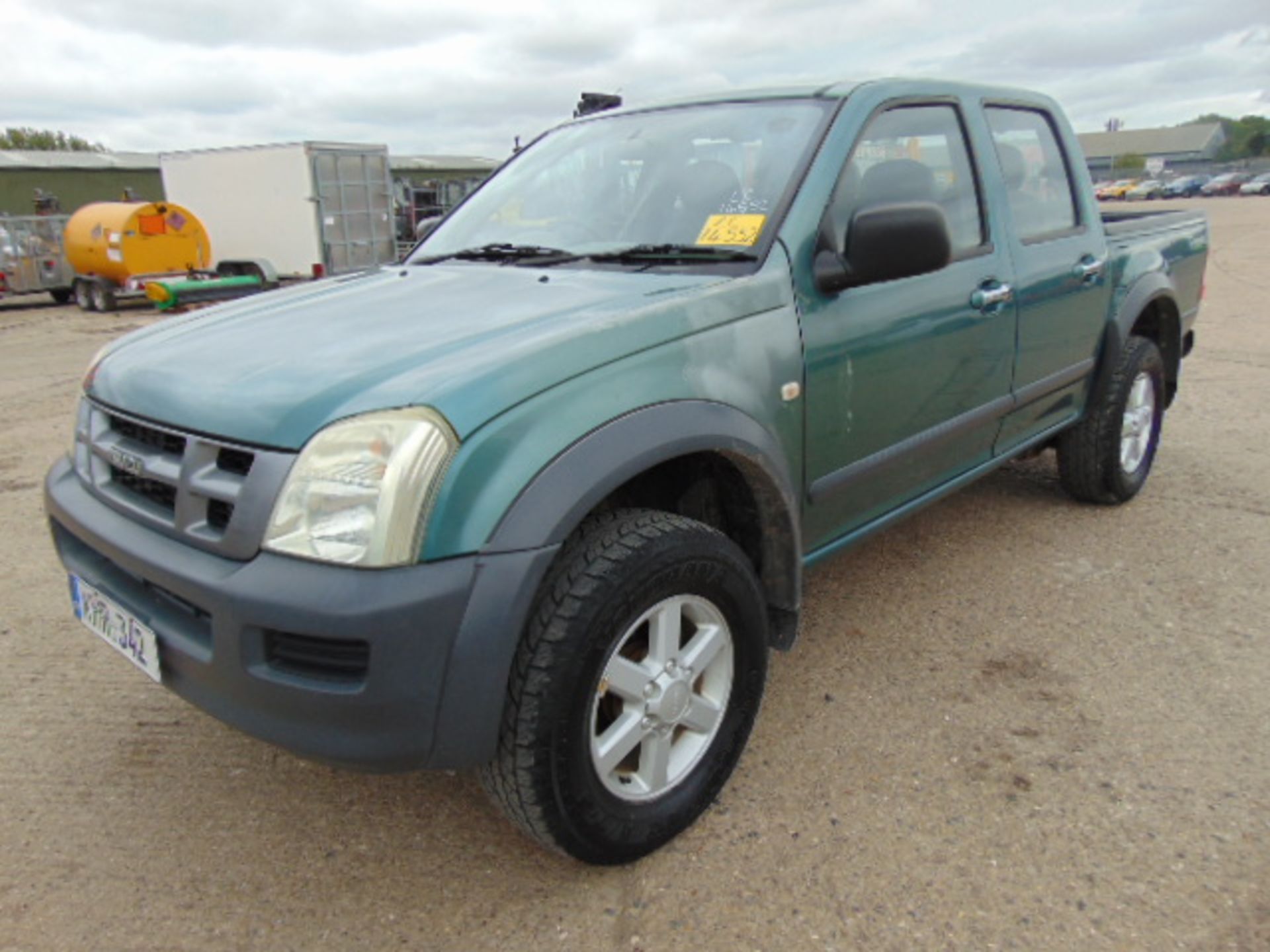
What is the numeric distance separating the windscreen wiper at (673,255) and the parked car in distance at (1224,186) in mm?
72103

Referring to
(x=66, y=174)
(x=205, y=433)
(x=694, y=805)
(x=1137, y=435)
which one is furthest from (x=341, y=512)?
(x=66, y=174)

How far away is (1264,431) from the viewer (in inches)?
210

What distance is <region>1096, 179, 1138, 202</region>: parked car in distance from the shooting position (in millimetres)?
61612

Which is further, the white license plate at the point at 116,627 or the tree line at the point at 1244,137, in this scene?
the tree line at the point at 1244,137

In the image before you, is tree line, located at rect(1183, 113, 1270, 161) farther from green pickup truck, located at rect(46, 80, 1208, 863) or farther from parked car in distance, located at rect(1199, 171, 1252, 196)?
green pickup truck, located at rect(46, 80, 1208, 863)

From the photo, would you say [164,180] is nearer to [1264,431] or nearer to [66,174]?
[66,174]

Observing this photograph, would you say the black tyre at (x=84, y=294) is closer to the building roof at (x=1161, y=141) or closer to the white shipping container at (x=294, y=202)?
the white shipping container at (x=294, y=202)

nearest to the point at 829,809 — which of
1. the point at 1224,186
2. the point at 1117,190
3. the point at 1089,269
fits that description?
the point at 1089,269

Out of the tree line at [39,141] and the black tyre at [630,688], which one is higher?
the tree line at [39,141]

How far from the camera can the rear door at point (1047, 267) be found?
10.7 feet

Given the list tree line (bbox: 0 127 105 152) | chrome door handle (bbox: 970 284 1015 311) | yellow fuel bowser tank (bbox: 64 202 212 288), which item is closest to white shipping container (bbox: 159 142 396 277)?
yellow fuel bowser tank (bbox: 64 202 212 288)

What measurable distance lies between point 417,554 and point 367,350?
553mm

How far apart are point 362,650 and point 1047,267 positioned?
110 inches

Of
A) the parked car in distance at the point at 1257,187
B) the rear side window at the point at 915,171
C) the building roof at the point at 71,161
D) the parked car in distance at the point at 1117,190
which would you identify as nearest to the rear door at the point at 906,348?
the rear side window at the point at 915,171
